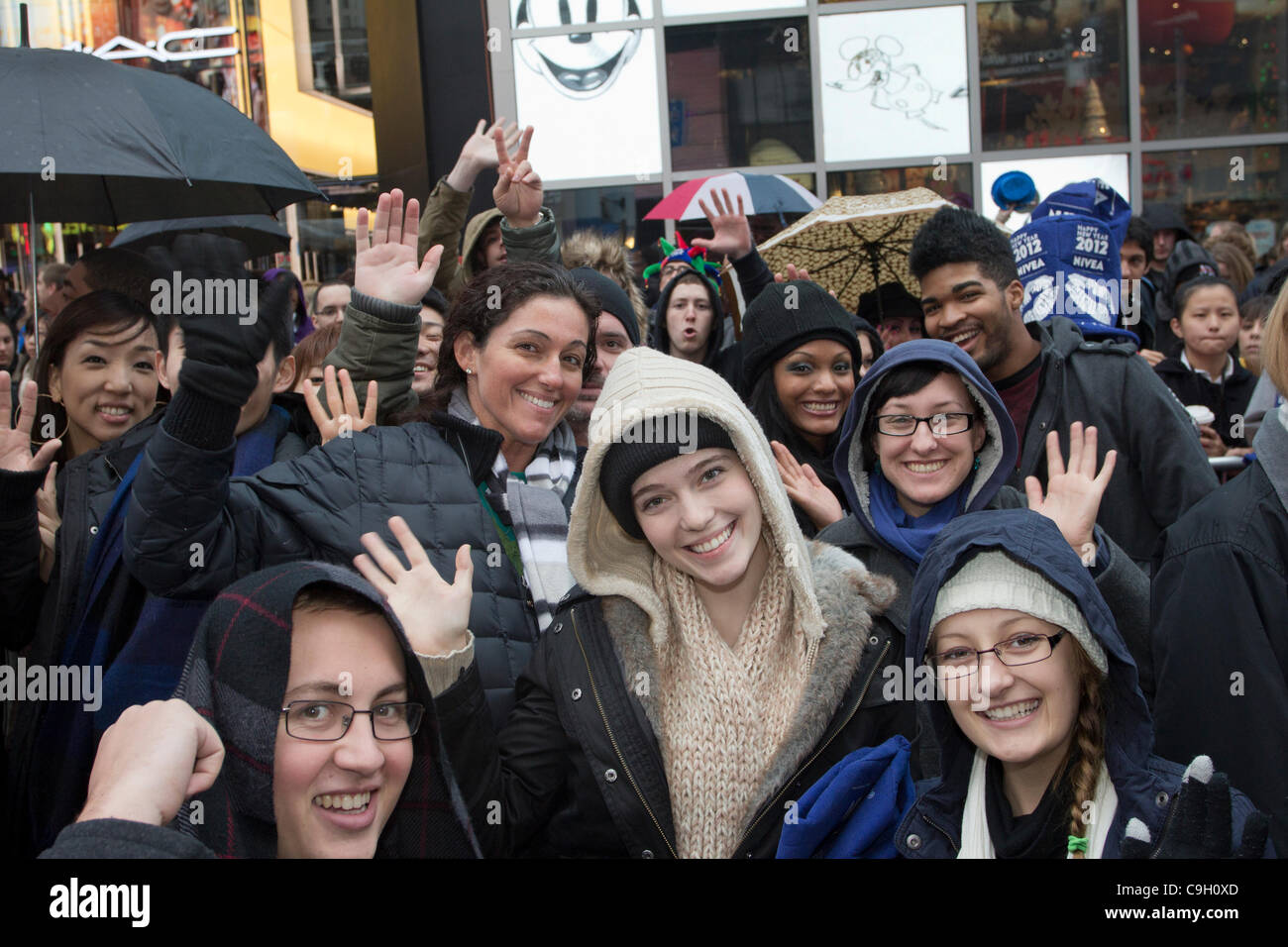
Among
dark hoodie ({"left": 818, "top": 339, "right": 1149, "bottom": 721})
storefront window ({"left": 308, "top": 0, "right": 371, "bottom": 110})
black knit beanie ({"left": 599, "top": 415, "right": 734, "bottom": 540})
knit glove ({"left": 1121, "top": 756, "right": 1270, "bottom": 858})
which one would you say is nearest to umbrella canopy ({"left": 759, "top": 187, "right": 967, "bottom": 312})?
dark hoodie ({"left": 818, "top": 339, "right": 1149, "bottom": 721})

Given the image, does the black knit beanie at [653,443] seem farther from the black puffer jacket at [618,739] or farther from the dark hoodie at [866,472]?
the dark hoodie at [866,472]

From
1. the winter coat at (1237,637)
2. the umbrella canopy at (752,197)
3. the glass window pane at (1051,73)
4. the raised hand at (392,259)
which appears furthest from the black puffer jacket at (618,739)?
the glass window pane at (1051,73)

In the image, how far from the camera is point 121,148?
353cm

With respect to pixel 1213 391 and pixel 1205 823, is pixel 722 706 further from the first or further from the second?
pixel 1213 391

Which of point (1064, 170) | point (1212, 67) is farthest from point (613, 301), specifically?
point (1212, 67)

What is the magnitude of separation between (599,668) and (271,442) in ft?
5.05

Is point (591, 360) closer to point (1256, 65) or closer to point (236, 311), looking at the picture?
point (236, 311)

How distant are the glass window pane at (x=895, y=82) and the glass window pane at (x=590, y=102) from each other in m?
1.43

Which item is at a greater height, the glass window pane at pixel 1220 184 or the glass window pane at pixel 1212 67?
the glass window pane at pixel 1212 67

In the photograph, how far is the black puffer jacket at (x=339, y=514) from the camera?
229 centimetres

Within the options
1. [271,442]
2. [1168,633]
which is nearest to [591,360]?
[271,442]

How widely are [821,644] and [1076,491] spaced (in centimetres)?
76

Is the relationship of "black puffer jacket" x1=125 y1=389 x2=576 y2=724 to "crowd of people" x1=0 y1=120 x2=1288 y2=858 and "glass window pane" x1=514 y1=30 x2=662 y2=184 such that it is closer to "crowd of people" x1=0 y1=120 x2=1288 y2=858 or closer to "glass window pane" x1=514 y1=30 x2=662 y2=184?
"crowd of people" x1=0 y1=120 x2=1288 y2=858

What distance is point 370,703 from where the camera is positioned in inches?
76.4
